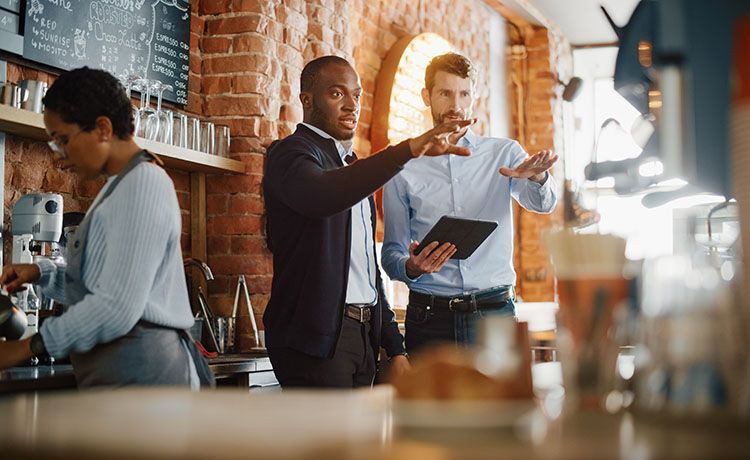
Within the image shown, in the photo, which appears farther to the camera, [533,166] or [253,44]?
[253,44]

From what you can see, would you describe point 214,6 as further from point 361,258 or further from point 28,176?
point 361,258

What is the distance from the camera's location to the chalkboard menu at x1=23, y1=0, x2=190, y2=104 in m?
3.14

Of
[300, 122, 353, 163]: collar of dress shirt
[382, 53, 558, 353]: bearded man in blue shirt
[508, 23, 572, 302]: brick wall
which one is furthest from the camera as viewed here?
[508, 23, 572, 302]: brick wall

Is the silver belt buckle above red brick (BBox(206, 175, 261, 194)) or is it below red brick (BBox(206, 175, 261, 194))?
below

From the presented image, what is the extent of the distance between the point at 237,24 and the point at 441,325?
1700mm

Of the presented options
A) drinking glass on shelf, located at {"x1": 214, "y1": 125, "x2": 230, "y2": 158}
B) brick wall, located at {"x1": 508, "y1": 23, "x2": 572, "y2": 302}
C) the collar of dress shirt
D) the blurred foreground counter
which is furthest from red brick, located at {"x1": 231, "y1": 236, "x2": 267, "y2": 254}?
brick wall, located at {"x1": 508, "y1": 23, "x2": 572, "y2": 302}

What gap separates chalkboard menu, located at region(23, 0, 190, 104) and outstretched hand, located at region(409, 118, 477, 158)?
5.04ft

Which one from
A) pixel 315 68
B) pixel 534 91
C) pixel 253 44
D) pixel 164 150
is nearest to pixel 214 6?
pixel 253 44

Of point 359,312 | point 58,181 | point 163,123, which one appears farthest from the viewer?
point 163,123

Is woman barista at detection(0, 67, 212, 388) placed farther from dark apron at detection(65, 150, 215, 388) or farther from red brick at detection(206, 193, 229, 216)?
red brick at detection(206, 193, 229, 216)

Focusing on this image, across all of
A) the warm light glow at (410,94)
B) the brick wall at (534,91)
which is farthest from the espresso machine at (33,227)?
the brick wall at (534,91)

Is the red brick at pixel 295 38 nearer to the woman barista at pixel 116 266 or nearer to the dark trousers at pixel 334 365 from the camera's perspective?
the dark trousers at pixel 334 365

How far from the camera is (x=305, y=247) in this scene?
2.57 m

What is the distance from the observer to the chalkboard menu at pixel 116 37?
3137mm
